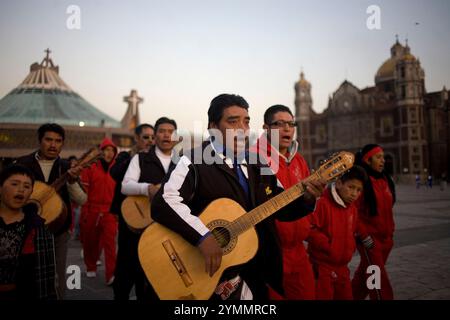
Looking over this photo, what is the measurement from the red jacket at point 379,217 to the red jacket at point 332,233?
79cm

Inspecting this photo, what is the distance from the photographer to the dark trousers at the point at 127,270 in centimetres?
394

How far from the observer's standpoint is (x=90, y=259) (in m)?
5.73

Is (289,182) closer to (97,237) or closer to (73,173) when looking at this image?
(73,173)

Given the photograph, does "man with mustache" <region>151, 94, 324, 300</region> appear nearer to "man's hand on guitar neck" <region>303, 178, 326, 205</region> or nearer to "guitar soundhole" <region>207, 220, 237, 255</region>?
"man's hand on guitar neck" <region>303, 178, 326, 205</region>

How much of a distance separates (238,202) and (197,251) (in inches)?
17.4

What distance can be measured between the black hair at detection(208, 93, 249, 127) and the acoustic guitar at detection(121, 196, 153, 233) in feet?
6.00

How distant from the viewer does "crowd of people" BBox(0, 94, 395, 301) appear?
2.34m

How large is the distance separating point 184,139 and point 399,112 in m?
53.8

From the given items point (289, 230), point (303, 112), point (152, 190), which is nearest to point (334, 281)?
point (289, 230)

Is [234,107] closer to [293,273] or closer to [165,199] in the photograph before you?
[165,199]

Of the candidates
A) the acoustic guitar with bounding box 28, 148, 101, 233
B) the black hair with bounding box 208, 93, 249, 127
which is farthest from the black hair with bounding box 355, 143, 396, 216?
the acoustic guitar with bounding box 28, 148, 101, 233

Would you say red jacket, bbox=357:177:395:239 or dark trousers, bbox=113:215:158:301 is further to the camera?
red jacket, bbox=357:177:395:239

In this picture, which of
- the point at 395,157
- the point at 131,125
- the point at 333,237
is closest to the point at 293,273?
the point at 333,237

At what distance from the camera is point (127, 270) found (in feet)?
13.0
